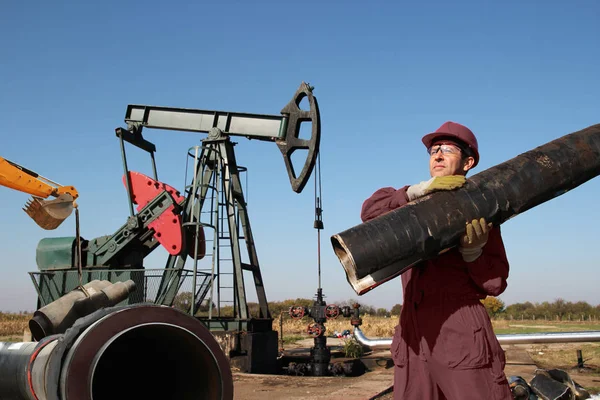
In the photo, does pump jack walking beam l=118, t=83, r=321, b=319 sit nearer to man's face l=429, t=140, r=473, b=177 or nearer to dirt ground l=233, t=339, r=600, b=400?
dirt ground l=233, t=339, r=600, b=400

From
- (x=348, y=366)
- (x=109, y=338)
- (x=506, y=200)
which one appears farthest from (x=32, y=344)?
(x=348, y=366)

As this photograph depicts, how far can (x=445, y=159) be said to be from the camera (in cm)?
281

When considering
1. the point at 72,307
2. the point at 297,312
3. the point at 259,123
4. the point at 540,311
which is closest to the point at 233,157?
the point at 259,123

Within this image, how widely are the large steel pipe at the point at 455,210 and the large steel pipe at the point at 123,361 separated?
0.70 m

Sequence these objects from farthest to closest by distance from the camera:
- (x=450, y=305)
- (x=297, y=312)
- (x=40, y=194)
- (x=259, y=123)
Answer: (x=259, y=123)
(x=297, y=312)
(x=40, y=194)
(x=450, y=305)

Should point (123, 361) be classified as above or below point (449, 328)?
below

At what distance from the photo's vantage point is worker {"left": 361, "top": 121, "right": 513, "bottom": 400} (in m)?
2.43

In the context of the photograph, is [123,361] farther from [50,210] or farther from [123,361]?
[50,210]

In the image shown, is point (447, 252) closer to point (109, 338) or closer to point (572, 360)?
point (109, 338)

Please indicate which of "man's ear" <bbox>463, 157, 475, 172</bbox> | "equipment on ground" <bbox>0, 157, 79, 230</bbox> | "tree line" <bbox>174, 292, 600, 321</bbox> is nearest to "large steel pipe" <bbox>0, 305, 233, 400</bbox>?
"man's ear" <bbox>463, 157, 475, 172</bbox>

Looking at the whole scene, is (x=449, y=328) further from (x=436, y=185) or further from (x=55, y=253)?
(x=55, y=253)

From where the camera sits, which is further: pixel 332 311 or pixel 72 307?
pixel 332 311

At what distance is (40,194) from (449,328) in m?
8.47

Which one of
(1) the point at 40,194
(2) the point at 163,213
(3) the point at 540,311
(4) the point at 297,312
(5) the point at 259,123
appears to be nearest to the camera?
(1) the point at 40,194
